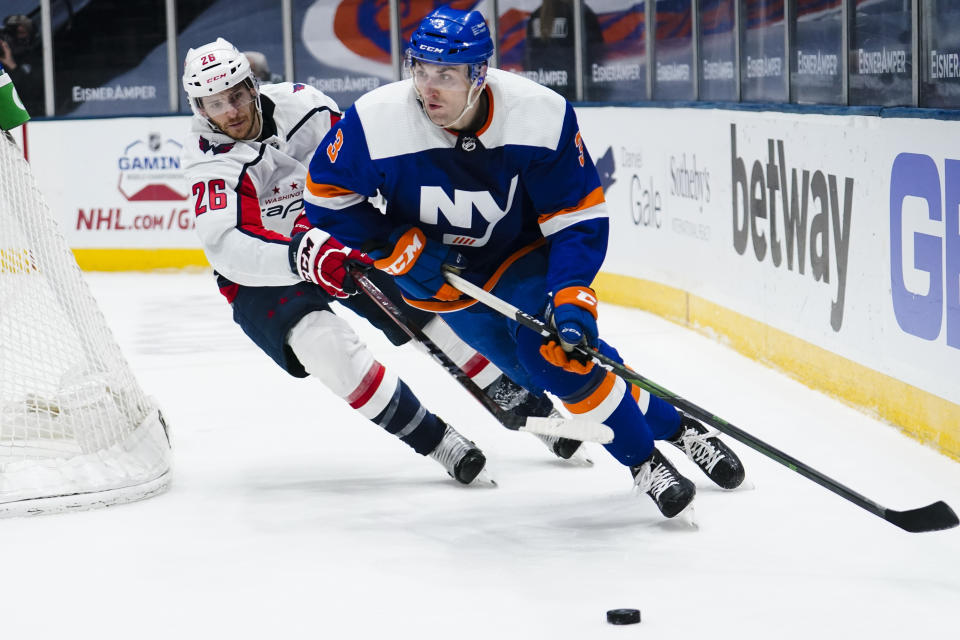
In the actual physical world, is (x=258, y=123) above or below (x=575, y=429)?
above

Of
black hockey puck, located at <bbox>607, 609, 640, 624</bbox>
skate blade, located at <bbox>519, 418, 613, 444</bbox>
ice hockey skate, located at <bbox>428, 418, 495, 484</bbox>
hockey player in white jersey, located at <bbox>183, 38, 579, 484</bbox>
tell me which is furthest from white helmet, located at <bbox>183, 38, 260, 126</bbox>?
black hockey puck, located at <bbox>607, 609, 640, 624</bbox>

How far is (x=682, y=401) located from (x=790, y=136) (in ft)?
6.12

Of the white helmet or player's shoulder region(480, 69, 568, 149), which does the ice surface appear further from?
the white helmet

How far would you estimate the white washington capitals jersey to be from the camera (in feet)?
10.5

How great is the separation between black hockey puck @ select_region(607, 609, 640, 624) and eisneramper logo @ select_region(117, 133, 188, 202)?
5997 millimetres

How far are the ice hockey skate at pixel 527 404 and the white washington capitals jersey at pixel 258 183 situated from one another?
0.62 m

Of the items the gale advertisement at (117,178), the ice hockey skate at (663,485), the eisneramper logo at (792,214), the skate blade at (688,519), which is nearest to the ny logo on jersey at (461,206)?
the ice hockey skate at (663,485)

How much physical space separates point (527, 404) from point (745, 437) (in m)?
0.92

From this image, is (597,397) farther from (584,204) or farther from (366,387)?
(366,387)

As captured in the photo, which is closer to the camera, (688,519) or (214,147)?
(688,519)

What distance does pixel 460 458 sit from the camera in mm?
3227

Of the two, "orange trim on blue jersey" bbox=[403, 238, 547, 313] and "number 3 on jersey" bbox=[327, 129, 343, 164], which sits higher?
"number 3 on jersey" bbox=[327, 129, 343, 164]

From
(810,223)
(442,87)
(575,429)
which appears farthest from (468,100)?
(810,223)

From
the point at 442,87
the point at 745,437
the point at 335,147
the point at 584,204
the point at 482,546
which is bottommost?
the point at 482,546
